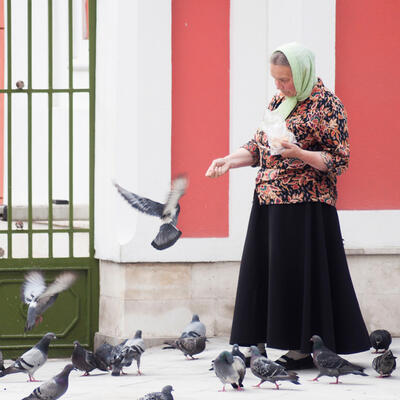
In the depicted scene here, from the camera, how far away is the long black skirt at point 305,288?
19.4ft

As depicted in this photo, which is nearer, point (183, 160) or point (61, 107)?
point (183, 160)

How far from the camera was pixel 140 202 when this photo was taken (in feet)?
25.5

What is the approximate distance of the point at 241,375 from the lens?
18.6ft

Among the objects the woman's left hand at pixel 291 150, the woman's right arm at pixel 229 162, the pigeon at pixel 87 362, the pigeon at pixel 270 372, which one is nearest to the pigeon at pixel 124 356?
the pigeon at pixel 87 362

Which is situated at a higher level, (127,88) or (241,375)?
(127,88)

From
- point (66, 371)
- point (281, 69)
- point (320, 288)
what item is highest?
point (281, 69)

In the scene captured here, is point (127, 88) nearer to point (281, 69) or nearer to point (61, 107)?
point (281, 69)

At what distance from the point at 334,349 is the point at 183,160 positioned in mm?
2441

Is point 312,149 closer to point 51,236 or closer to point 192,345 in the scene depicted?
point 192,345

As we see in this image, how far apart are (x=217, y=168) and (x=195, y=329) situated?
162cm

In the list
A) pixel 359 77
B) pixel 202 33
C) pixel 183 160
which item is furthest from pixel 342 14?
pixel 183 160

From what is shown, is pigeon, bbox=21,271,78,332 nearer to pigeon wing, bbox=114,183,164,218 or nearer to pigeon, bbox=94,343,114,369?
pigeon wing, bbox=114,183,164,218

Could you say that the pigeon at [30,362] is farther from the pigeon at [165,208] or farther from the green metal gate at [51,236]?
the green metal gate at [51,236]

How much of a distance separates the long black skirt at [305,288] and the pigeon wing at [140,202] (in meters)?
1.83
